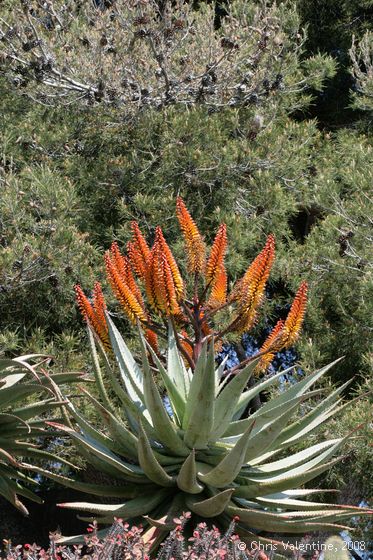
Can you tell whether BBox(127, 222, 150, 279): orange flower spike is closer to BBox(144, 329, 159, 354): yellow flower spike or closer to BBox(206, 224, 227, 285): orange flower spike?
BBox(206, 224, 227, 285): orange flower spike

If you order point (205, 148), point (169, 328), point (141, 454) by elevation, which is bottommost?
point (141, 454)

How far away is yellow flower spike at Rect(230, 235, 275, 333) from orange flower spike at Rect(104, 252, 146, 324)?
1.59ft

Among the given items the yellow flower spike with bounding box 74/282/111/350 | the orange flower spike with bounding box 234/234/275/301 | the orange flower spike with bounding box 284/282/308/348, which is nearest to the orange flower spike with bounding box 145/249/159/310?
the yellow flower spike with bounding box 74/282/111/350

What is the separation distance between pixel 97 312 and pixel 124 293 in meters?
0.30

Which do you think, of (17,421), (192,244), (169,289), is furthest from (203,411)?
(17,421)

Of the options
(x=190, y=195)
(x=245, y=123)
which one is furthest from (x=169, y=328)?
(x=245, y=123)

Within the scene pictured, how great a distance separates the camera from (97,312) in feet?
16.7

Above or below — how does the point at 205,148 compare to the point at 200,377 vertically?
above

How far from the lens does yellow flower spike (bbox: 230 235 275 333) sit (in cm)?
485

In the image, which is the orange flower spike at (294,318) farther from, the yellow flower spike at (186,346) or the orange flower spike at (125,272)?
the orange flower spike at (125,272)

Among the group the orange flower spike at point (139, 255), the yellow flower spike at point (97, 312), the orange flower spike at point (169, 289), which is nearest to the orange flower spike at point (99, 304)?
the yellow flower spike at point (97, 312)

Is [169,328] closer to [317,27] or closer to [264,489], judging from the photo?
[264,489]

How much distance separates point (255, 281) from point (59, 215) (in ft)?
12.3

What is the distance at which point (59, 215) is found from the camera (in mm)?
8305
